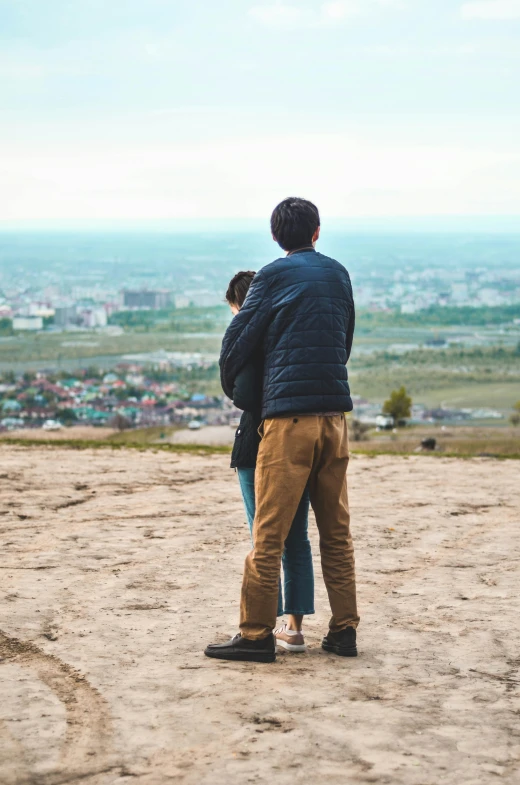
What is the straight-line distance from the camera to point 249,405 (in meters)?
4.64

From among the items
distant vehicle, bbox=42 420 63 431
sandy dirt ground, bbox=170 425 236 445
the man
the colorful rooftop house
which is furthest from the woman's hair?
the colorful rooftop house

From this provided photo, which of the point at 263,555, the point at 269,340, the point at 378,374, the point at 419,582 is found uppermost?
the point at 269,340

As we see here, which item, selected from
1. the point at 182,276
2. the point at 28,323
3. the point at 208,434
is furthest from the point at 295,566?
the point at 182,276

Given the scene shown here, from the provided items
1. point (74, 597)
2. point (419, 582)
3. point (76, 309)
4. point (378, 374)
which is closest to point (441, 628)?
point (419, 582)

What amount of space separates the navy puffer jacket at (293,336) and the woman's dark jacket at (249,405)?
57 millimetres

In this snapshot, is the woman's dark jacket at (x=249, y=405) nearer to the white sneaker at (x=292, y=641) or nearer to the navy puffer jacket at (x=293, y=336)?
the navy puffer jacket at (x=293, y=336)

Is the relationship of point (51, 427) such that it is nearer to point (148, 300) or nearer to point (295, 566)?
point (295, 566)

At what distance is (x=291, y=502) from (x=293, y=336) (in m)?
0.73

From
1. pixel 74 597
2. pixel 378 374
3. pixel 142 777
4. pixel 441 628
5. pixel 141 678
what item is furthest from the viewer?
pixel 378 374

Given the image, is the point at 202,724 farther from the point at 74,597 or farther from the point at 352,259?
the point at 352,259

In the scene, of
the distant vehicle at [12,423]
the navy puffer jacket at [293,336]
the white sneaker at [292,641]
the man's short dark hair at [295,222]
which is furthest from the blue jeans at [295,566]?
the distant vehicle at [12,423]

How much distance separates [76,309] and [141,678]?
10399 centimetres

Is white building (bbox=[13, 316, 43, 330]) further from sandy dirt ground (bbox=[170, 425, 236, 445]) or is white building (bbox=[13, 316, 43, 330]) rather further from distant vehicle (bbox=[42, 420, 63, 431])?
sandy dirt ground (bbox=[170, 425, 236, 445])

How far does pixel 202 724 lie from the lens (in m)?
3.80
